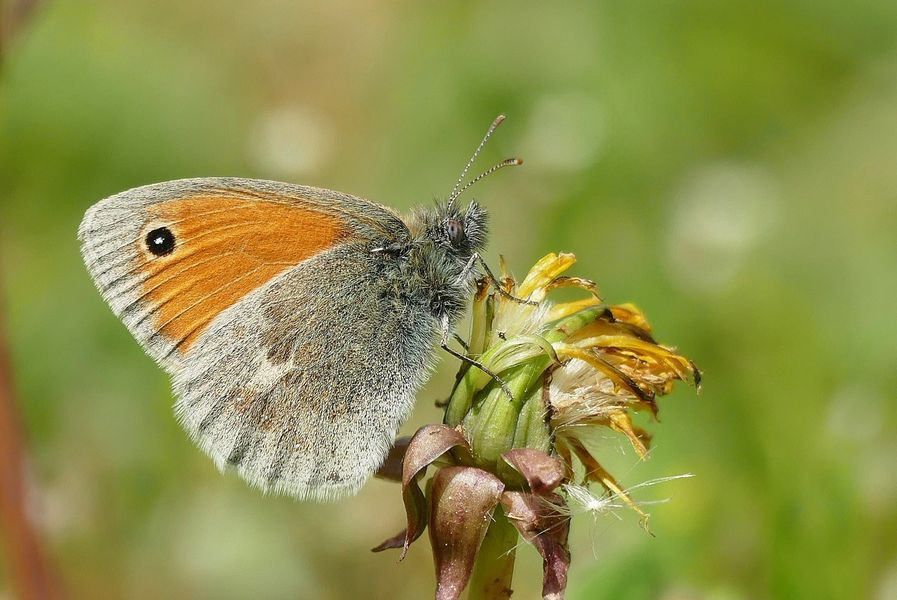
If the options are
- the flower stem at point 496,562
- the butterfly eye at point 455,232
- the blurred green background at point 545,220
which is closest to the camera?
the flower stem at point 496,562

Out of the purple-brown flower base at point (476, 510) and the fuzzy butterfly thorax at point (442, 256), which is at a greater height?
the fuzzy butterfly thorax at point (442, 256)

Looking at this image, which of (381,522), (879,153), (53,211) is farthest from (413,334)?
(879,153)

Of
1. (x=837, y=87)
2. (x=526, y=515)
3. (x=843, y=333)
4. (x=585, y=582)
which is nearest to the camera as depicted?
(x=526, y=515)

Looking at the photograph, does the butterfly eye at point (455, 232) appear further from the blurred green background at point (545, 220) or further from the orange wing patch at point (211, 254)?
the blurred green background at point (545, 220)

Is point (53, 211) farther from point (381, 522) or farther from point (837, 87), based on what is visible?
point (837, 87)

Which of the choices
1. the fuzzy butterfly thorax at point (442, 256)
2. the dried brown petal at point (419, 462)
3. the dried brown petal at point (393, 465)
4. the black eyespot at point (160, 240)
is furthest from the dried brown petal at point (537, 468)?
the black eyespot at point (160, 240)

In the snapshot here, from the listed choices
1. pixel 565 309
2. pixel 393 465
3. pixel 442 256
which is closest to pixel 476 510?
pixel 393 465

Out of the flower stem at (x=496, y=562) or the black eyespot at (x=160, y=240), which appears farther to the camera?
the black eyespot at (x=160, y=240)
